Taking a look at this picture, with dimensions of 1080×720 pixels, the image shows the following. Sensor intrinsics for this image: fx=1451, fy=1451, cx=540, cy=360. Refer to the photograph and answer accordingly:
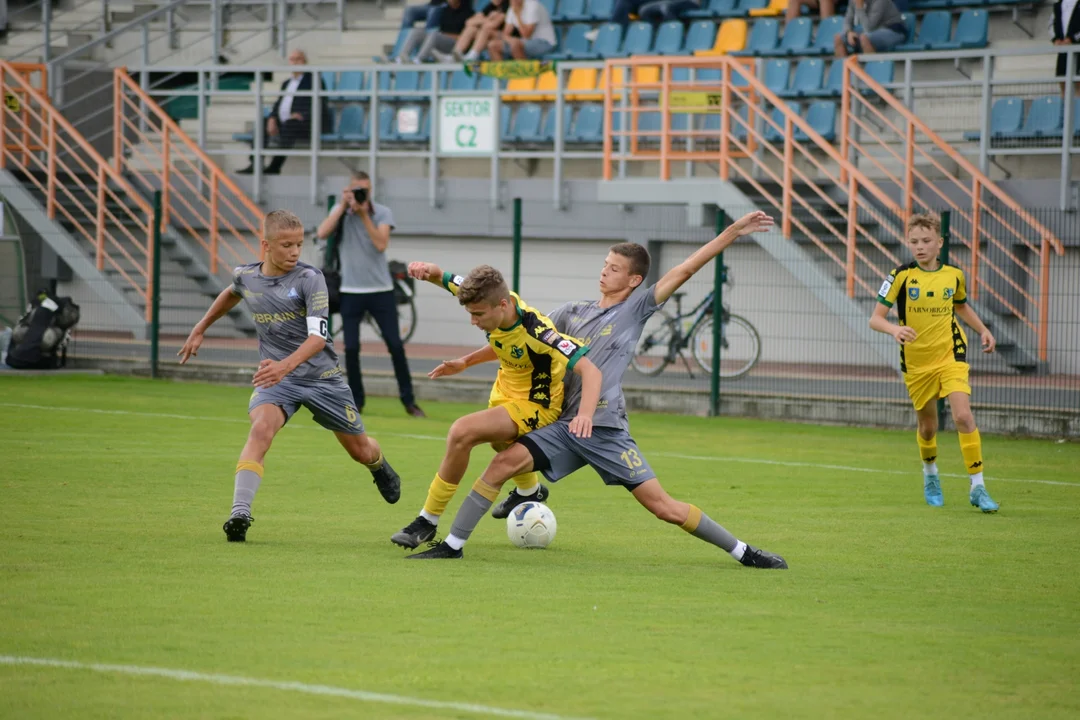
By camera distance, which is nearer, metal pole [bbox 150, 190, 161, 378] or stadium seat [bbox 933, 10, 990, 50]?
metal pole [bbox 150, 190, 161, 378]

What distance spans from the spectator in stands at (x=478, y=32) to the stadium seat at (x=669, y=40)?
255 centimetres

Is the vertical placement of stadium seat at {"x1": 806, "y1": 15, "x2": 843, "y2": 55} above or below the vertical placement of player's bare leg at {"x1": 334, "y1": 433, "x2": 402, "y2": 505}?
above

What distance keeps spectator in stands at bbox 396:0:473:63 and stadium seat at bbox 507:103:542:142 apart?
2.20 meters

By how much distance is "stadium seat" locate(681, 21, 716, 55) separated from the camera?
21969mm

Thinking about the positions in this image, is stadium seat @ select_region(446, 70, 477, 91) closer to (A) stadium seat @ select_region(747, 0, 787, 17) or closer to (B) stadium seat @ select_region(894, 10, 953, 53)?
(A) stadium seat @ select_region(747, 0, 787, 17)

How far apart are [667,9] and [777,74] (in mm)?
2822

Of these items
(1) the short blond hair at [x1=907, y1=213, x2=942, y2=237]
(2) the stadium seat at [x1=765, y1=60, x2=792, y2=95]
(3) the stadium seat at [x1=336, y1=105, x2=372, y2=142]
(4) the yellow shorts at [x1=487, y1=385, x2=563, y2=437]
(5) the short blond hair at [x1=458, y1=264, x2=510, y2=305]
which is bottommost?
(4) the yellow shorts at [x1=487, y1=385, x2=563, y2=437]

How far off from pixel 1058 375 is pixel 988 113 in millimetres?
4002

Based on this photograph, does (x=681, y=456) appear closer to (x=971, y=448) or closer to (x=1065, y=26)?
(x=971, y=448)

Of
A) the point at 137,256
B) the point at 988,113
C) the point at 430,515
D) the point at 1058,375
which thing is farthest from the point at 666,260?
the point at 430,515

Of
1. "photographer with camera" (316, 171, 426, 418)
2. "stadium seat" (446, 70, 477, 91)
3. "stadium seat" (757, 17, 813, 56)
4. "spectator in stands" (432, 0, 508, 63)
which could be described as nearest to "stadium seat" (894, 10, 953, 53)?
"stadium seat" (757, 17, 813, 56)

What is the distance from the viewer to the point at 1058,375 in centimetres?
1503

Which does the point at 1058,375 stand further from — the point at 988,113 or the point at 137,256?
the point at 137,256

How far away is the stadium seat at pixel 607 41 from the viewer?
22.5 m
